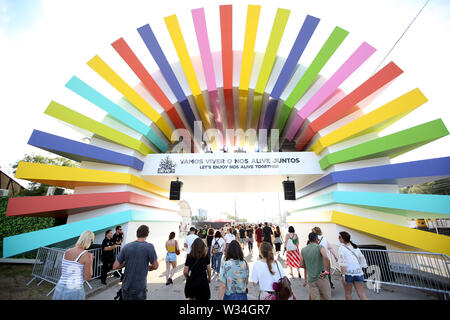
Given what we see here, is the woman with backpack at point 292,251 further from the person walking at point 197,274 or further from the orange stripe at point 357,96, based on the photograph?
the orange stripe at point 357,96

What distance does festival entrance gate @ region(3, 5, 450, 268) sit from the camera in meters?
6.86

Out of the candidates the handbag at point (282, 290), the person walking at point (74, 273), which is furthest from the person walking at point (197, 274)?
the person walking at point (74, 273)

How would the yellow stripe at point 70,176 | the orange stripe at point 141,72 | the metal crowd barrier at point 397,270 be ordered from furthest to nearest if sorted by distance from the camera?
1. the orange stripe at point 141,72
2. the yellow stripe at point 70,176
3. the metal crowd barrier at point 397,270

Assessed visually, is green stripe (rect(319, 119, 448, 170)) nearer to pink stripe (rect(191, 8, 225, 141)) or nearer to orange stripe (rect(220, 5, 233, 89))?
orange stripe (rect(220, 5, 233, 89))

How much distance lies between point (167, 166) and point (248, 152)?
3.90 metres

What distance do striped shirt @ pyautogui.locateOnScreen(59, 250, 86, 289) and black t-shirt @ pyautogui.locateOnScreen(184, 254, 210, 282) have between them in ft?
5.11

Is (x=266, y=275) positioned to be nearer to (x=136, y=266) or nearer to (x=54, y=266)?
(x=136, y=266)

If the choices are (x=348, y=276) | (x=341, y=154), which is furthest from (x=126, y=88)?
(x=348, y=276)

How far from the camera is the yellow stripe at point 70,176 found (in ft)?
23.2

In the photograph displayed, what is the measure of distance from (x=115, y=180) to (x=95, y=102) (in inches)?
137

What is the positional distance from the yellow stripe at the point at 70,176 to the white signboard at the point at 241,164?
1.20m

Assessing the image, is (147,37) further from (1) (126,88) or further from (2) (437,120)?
(2) (437,120)

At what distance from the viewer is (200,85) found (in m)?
9.83

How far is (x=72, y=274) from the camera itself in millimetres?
2842
